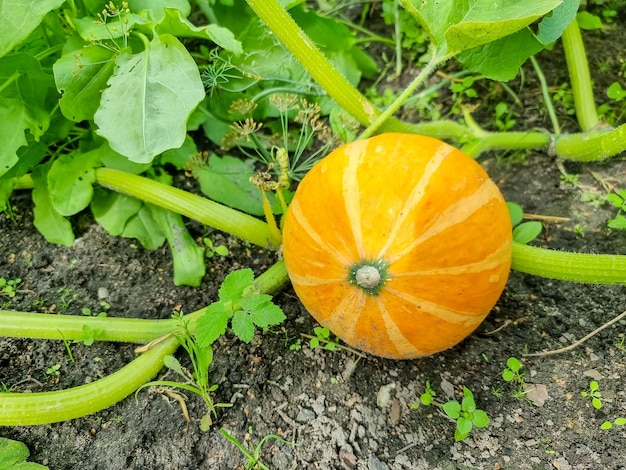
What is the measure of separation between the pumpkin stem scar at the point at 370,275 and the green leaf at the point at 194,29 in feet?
2.68

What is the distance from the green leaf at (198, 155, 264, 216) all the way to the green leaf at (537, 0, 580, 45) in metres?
1.08

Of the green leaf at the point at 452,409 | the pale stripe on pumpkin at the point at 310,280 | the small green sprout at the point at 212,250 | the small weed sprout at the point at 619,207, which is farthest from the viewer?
the small green sprout at the point at 212,250

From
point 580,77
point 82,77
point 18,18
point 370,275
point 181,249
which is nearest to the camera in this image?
point 370,275

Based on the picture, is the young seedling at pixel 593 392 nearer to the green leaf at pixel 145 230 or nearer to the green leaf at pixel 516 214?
the green leaf at pixel 516 214

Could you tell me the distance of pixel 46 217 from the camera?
7.44ft

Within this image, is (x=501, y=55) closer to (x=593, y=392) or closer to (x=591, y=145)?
(x=591, y=145)

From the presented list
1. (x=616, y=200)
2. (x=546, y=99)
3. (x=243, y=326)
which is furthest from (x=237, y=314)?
(x=546, y=99)

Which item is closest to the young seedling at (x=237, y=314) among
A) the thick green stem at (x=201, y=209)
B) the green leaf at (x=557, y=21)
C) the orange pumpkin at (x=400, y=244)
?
the orange pumpkin at (x=400, y=244)

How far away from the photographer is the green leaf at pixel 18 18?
1731mm

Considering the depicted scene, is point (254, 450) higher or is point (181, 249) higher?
point (181, 249)

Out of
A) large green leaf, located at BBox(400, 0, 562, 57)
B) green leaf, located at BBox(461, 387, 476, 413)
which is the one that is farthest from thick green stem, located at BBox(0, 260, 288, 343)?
large green leaf, located at BBox(400, 0, 562, 57)

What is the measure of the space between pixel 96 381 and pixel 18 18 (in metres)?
1.06

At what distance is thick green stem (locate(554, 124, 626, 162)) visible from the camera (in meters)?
2.10

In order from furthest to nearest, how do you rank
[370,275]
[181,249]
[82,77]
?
[181,249]
[82,77]
[370,275]
